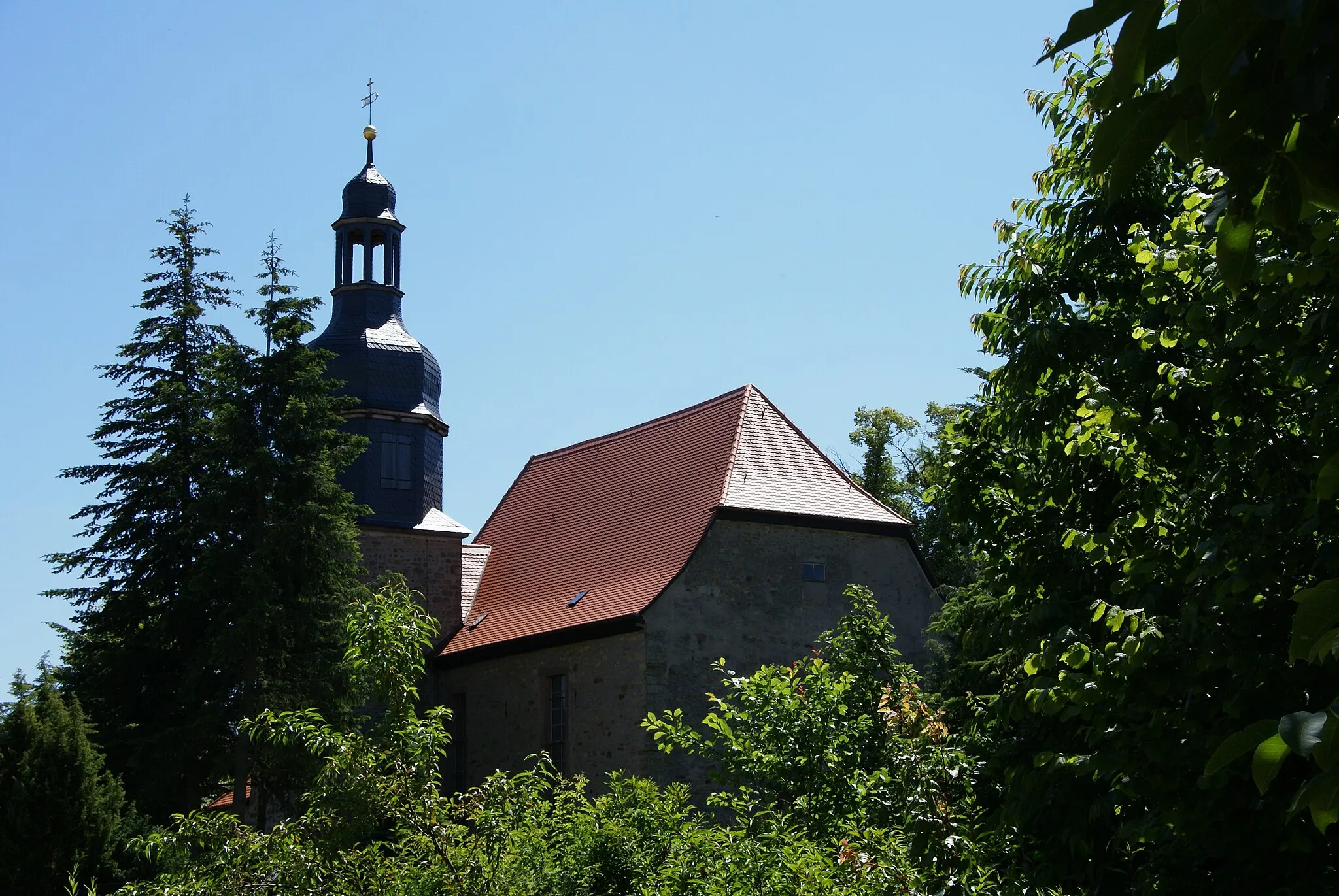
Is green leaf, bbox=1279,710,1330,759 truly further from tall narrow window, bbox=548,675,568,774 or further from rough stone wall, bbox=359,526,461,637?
rough stone wall, bbox=359,526,461,637

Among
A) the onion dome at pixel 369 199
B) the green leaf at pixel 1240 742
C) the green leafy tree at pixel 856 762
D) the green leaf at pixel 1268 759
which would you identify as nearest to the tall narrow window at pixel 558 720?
the onion dome at pixel 369 199

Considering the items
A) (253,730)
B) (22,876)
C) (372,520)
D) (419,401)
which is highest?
(419,401)

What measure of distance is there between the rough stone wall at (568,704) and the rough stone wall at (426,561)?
1.19 m

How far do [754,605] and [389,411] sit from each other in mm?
8085

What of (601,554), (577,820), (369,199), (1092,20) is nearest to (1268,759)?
(1092,20)

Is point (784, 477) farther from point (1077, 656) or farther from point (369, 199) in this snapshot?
point (1077, 656)

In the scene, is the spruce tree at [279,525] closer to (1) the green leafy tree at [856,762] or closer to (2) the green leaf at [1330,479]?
(1) the green leafy tree at [856,762]

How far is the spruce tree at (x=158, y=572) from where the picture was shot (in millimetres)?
18266

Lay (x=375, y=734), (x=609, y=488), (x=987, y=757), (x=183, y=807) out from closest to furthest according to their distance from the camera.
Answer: (x=987, y=757)
(x=375, y=734)
(x=183, y=807)
(x=609, y=488)

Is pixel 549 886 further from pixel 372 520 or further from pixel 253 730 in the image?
pixel 372 520

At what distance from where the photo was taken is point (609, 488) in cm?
2356

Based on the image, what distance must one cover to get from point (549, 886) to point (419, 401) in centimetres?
1847

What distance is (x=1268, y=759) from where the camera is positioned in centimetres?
189

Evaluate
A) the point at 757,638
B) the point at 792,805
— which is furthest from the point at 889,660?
the point at 757,638
